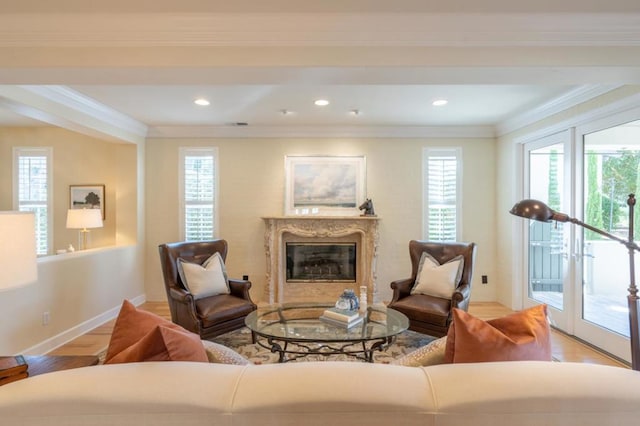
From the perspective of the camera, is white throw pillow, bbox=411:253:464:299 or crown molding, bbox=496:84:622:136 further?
white throw pillow, bbox=411:253:464:299

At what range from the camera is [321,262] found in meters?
5.07

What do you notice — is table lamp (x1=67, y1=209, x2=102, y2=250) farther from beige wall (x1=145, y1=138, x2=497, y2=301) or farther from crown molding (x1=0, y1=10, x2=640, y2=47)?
crown molding (x1=0, y1=10, x2=640, y2=47)

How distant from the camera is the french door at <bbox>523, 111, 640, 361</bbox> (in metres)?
3.15

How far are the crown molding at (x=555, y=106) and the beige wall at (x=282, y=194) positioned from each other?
46 centimetres

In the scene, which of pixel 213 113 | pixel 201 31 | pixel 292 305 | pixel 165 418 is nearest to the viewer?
pixel 165 418

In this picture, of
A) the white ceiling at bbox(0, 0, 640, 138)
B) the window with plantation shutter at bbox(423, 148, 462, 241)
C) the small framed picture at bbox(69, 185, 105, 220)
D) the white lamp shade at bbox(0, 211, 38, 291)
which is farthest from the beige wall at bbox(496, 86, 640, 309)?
the small framed picture at bbox(69, 185, 105, 220)

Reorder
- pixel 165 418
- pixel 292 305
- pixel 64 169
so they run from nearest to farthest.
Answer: pixel 165 418, pixel 292 305, pixel 64 169

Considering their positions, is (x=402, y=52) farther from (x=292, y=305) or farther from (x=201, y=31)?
(x=292, y=305)

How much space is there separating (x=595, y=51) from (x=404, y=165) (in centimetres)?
287


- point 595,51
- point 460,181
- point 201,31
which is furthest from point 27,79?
point 460,181

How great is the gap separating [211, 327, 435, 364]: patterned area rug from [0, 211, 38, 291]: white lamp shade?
79.6 inches

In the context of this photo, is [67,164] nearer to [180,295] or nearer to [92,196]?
[92,196]

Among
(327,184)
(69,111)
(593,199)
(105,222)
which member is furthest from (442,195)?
(105,222)

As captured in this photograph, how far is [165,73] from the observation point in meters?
2.41
